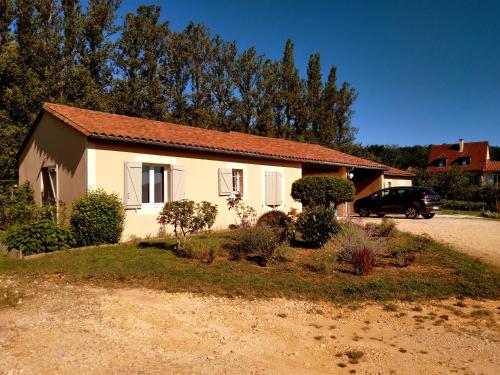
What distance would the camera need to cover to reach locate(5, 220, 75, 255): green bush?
849cm

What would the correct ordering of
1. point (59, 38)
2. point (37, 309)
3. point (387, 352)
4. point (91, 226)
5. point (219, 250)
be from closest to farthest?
1. point (387, 352)
2. point (37, 309)
3. point (219, 250)
4. point (91, 226)
5. point (59, 38)

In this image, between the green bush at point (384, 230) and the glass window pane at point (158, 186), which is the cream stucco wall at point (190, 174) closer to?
the glass window pane at point (158, 186)

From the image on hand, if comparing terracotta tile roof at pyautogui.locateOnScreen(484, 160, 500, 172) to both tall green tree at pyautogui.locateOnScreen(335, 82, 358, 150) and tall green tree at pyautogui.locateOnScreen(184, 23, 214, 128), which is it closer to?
tall green tree at pyautogui.locateOnScreen(335, 82, 358, 150)

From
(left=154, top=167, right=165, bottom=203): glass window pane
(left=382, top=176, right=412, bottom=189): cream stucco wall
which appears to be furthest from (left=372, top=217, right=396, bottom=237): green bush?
(left=382, top=176, right=412, bottom=189): cream stucco wall

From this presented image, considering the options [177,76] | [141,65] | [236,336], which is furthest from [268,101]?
[236,336]

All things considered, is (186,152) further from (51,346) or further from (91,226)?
(51,346)

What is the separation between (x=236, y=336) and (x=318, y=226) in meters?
5.31

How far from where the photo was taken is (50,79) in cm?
2039

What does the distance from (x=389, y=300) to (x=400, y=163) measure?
61974mm

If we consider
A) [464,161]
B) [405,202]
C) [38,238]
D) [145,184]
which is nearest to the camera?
[38,238]

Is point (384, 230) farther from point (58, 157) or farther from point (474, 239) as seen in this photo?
point (58, 157)

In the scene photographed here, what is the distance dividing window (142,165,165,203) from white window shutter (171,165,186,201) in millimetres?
462

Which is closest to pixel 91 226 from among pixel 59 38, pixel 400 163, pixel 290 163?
pixel 290 163

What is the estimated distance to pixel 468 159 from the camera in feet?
157
